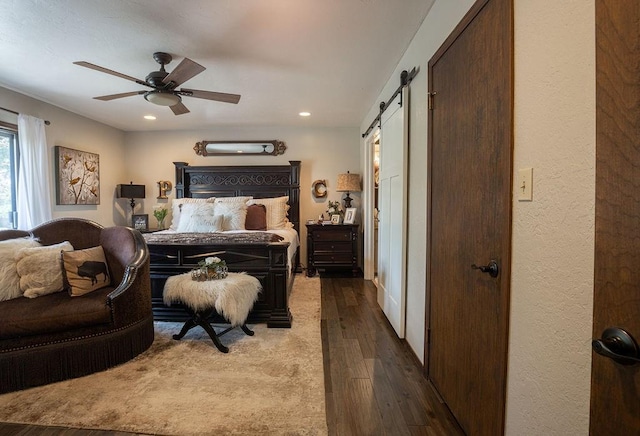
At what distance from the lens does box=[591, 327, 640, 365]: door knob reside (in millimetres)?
548

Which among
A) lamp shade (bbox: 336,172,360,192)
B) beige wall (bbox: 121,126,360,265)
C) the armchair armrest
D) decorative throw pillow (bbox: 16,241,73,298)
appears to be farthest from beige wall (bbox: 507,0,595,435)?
beige wall (bbox: 121,126,360,265)

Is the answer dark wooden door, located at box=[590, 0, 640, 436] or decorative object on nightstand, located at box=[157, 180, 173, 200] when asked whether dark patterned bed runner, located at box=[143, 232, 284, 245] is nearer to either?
decorative object on nightstand, located at box=[157, 180, 173, 200]

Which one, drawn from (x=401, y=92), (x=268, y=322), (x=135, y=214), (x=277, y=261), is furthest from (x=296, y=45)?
(x=135, y=214)

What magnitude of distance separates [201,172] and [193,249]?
232cm

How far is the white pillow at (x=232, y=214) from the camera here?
4.02 m

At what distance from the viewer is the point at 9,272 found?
6.80ft

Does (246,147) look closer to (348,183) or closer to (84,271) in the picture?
(348,183)

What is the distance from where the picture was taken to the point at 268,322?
2.77 metres

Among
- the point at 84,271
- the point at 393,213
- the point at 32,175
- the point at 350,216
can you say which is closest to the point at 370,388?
the point at 393,213

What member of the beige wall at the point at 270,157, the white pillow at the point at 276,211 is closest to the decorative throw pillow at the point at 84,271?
the white pillow at the point at 276,211

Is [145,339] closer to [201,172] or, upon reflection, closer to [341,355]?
[341,355]

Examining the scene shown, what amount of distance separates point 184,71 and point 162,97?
48 cm

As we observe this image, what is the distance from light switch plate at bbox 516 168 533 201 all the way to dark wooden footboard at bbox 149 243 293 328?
2.06 meters

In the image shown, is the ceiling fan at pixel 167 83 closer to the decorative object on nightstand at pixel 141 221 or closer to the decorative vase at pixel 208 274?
the decorative vase at pixel 208 274
